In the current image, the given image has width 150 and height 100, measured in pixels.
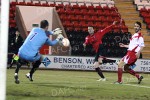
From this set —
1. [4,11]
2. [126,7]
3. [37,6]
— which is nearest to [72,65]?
[37,6]

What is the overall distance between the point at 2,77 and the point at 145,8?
27.5m

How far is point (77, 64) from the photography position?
24.1 meters

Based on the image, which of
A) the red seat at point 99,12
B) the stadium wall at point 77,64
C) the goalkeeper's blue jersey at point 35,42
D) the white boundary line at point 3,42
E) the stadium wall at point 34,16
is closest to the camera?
the white boundary line at point 3,42

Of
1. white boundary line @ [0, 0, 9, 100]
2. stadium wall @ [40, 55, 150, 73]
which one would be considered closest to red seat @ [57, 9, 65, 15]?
stadium wall @ [40, 55, 150, 73]

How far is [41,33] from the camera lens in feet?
39.9

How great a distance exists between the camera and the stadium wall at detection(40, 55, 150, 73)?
2381cm

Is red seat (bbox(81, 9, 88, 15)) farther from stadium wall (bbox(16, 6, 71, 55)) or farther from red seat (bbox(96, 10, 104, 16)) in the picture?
stadium wall (bbox(16, 6, 71, 55))

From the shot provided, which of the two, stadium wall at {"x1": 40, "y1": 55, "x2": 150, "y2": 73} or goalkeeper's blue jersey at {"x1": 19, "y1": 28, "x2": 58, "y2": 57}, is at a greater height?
goalkeeper's blue jersey at {"x1": 19, "y1": 28, "x2": 58, "y2": 57}

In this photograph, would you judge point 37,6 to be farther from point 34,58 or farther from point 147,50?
point 34,58

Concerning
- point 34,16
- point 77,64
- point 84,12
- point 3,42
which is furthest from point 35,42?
point 84,12

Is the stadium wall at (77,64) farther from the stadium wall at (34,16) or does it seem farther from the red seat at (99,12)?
the red seat at (99,12)

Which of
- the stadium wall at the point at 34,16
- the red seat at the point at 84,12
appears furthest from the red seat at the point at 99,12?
the stadium wall at the point at 34,16

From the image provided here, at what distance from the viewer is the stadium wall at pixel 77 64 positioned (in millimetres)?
23812

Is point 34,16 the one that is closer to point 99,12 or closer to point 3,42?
point 99,12
